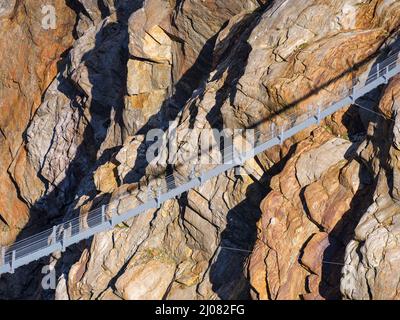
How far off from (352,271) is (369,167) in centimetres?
390

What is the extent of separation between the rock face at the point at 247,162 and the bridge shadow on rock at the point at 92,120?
12 centimetres

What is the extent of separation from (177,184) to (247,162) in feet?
10.5

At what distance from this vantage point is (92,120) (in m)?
53.0

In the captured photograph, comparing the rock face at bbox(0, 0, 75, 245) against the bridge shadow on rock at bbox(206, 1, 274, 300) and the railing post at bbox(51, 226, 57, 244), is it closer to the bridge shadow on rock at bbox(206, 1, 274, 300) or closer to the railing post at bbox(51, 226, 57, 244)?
the railing post at bbox(51, 226, 57, 244)

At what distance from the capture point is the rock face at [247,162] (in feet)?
103

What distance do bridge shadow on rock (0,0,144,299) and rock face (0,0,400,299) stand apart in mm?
116

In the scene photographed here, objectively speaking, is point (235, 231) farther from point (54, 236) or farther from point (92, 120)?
point (92, 120)

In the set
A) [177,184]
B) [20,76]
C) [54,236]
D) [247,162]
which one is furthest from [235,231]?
[20,76]

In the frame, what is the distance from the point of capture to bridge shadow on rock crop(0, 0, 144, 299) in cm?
5022

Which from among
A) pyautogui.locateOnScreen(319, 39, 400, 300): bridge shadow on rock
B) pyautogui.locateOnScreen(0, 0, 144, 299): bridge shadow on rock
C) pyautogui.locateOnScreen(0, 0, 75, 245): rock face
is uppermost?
pyautogui.locateOnScreen(0, 0, 75, 245): rock face

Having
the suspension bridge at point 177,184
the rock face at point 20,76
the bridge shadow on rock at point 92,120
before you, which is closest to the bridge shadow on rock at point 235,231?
the suspension bridge at point 177,184

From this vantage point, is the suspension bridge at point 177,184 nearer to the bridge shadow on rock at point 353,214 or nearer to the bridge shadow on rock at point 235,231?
the bridge shadow on rock at point 353,214

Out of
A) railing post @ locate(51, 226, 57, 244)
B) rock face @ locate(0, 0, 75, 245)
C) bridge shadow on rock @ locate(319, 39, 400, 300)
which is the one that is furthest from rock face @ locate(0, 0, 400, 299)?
rock face @ locate(0, 0, 75, 245)

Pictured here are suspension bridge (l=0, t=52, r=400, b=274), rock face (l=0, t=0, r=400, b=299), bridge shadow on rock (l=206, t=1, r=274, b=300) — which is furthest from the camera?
bridge shadow on rock (l=206, t=1, r=274, b=300)
